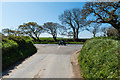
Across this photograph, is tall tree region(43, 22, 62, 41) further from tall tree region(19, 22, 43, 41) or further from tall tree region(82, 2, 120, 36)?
tall tree region(82, 2, 120, 36)

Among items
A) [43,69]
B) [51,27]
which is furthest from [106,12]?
Result: [51,27]

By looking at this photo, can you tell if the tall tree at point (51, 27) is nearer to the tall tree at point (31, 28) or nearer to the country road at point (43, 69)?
the tall tree at point (31, 28)

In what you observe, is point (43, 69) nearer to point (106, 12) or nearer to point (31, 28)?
point (106, 12)

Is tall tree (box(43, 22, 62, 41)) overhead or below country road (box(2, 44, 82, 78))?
overhead

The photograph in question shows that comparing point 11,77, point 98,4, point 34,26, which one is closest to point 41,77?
point 11,77

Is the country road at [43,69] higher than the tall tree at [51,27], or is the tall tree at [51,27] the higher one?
the tall tree at [51,27]

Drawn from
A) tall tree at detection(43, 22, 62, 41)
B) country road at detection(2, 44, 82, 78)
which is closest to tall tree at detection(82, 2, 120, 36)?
country road at detection(2, 44, 82, 78)

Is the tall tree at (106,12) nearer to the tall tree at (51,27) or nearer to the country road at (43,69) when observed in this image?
the country road at (43,69)

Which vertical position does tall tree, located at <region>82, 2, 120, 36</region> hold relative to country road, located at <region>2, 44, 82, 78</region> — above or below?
above

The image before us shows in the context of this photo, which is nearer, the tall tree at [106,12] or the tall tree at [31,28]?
the tall tree at [106,12]

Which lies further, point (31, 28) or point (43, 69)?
point (31, 28)

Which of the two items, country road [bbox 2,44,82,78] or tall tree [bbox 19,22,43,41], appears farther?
tall tree [bbox 19,22,43,41]

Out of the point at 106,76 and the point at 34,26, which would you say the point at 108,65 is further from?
the point at 34,26

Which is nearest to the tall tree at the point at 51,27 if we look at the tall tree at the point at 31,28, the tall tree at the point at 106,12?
the tall tree at the point at 31,28
